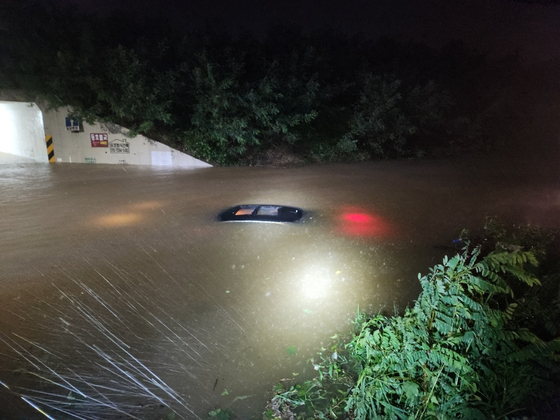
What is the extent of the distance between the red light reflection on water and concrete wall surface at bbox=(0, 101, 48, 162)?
13539mm

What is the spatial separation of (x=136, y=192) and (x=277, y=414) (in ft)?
27.8

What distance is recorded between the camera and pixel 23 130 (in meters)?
16.5

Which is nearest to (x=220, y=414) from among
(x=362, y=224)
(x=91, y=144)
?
(x=362, y=224)

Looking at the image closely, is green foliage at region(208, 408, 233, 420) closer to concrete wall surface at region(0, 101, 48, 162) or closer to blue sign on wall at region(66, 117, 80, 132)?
blue sign on wall at region(66, 117, 80, 132)

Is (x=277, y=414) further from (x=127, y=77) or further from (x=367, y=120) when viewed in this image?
(x=367, y=120)

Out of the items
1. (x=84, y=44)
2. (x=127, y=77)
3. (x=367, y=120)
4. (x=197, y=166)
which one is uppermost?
(x=84, y=44)

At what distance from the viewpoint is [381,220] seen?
7.72 meters

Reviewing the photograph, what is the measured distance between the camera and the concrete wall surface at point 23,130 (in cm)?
1568

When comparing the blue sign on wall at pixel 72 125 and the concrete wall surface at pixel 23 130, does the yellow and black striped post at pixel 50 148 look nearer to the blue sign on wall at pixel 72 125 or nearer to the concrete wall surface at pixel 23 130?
the concrete wall surface at pixel 23 130

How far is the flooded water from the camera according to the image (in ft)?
11.0

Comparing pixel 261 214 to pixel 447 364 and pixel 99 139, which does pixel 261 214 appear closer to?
pixel 447 364

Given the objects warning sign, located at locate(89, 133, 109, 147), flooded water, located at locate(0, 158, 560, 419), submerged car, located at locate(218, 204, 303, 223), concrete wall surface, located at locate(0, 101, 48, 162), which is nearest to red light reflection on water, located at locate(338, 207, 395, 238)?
flooded water, located at locate(0, 158, 560, 419)

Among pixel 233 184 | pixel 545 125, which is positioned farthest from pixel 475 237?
pixel 545 125

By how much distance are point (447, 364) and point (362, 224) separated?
15.6 ft
